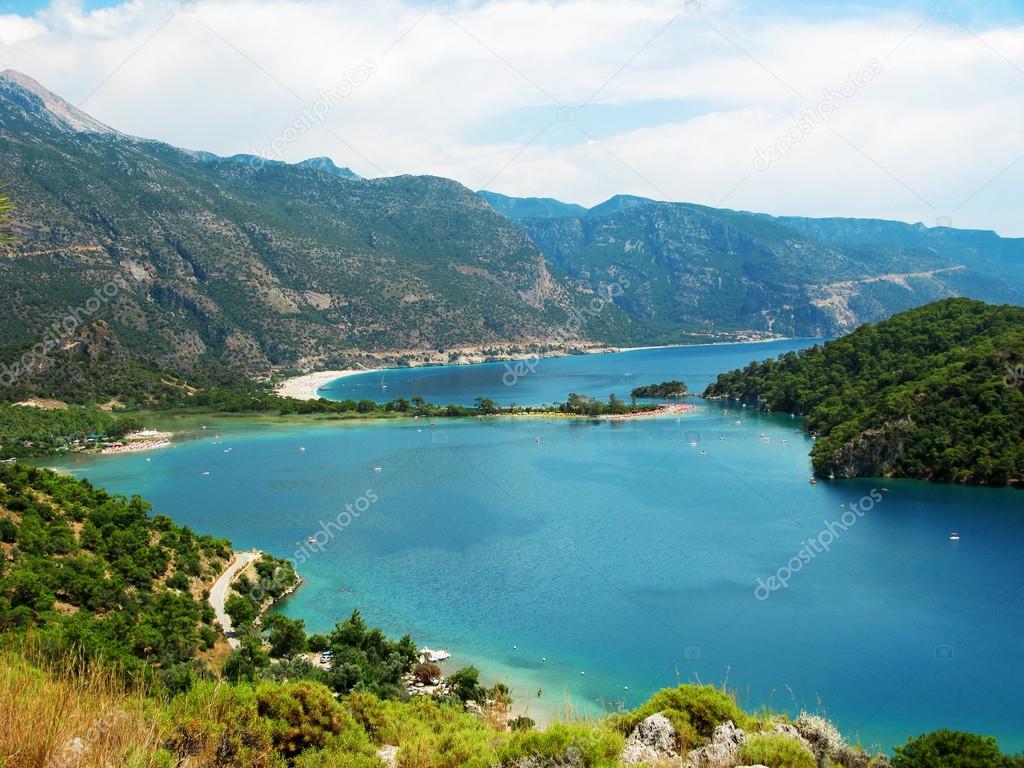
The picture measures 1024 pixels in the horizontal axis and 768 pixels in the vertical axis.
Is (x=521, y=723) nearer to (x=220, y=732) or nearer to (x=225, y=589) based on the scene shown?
(x=220, y=732)

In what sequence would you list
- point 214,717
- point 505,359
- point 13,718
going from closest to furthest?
point 13,718, point 214,717, point 505,359

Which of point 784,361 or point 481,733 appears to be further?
point 784,361

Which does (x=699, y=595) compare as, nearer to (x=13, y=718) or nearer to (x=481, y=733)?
(x=481, y=733)

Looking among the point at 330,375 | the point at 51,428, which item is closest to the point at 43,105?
the point at 330,375

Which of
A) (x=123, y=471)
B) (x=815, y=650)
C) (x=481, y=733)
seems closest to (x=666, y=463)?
(x=815, y=650)

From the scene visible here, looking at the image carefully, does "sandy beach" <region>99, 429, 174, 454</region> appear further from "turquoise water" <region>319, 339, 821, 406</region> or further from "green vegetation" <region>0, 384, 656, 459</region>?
"turquoise water" <region>319, 339, 821, 406</region>

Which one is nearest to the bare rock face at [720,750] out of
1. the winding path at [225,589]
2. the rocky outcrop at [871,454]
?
the winding path at [225,589]

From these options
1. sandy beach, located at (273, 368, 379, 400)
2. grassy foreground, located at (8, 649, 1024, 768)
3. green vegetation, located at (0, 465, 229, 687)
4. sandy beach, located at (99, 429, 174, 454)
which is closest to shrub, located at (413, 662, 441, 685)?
green vegetation, located at (0, 465, 229, 687)
